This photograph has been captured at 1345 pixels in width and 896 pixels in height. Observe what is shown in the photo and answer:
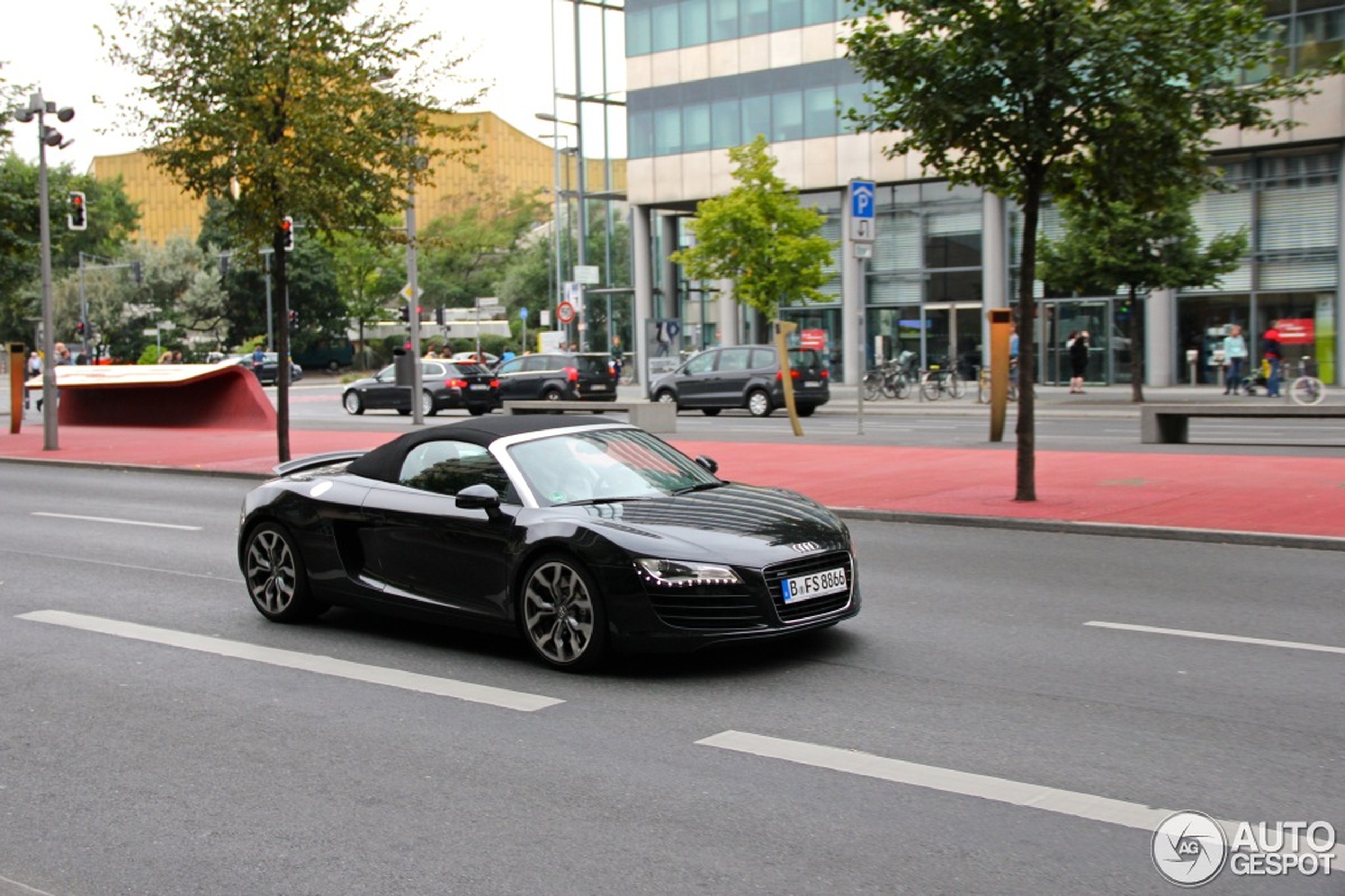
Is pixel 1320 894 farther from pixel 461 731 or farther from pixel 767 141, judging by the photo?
pixel 767 141

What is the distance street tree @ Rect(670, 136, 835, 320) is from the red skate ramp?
15.0 m

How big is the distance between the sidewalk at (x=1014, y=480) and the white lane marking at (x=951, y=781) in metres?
7.02

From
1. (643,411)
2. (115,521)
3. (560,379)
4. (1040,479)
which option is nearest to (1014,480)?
(1040,479)

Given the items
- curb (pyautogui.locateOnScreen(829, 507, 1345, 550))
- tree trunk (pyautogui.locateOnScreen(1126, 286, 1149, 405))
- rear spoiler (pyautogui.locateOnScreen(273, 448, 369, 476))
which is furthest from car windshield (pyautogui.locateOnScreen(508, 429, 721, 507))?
tree trunk (pyautogui.locateOnScreen(1126, 286, 1149, 405))

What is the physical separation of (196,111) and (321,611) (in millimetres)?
12071

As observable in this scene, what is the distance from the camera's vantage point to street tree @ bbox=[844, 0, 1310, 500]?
12.8 meters

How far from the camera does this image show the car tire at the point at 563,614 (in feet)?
23.8

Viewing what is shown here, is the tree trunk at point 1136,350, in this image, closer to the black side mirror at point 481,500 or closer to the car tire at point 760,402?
the car tire at point 760,402

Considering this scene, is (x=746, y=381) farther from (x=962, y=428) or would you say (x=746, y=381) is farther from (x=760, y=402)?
(x=962, y=428)

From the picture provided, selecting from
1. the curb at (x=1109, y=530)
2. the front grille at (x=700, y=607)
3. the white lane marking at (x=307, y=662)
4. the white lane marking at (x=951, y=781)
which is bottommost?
the white lane marking at (x=307, y=662)

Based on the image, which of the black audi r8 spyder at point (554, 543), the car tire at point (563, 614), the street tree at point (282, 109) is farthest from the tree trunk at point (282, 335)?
the car tire at point (563, 614)

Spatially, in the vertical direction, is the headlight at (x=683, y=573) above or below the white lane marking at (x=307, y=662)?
above

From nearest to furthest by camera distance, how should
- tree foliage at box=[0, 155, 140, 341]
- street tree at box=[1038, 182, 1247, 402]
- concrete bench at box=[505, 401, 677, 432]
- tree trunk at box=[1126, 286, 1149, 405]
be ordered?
concrete bench at box=[505, 401, 677, 432]
street tree at box=[1038, 182, 1247, 402]
tree trunk at box=[1126, 286, 1149, 405]
tree foliage at box=[0, 155, 140, 341]

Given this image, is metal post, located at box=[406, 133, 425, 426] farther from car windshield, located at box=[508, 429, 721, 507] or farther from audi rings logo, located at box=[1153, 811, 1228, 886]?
audi rings logo, located at box=[1153, 811, 1228, 886]
